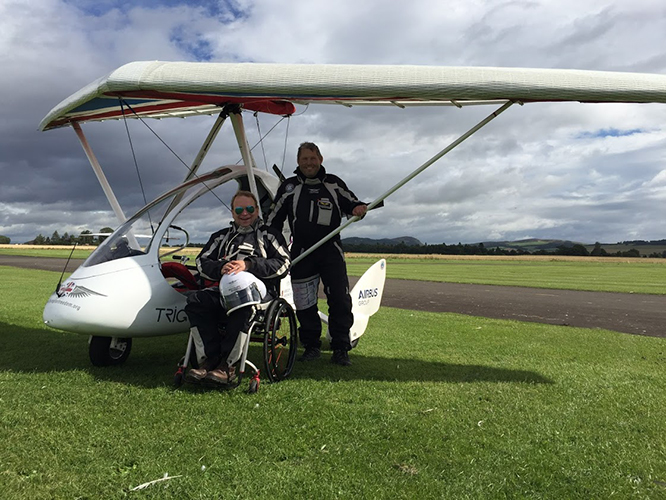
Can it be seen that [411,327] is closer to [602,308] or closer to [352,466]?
[352,466]

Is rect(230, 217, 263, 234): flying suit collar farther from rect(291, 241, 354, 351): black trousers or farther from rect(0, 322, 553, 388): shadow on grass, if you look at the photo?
rect(0, 322, 553, 388): shadow on grass

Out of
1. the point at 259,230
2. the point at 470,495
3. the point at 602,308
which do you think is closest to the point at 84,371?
the point at 259,230

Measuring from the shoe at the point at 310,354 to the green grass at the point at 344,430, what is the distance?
220 mm

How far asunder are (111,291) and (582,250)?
61099 mm

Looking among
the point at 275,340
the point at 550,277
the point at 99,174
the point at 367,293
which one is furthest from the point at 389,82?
the point at 550,277

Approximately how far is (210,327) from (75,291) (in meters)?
1.26

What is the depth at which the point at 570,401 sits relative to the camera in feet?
13.3

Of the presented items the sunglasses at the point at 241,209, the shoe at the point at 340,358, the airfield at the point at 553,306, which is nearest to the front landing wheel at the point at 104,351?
the sunglasses at the point at 241,209

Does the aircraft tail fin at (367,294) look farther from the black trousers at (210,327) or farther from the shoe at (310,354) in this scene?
the black trousers at (210,327)

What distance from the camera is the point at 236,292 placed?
3938 millimetres

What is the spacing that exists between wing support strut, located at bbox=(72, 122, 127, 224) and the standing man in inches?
83.5

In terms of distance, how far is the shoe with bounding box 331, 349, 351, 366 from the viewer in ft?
17.1

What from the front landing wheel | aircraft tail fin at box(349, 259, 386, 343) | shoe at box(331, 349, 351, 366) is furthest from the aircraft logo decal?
aircraft tail fin at box(349, 259, 386, 343)

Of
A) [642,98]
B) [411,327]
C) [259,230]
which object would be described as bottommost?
[411,327]
